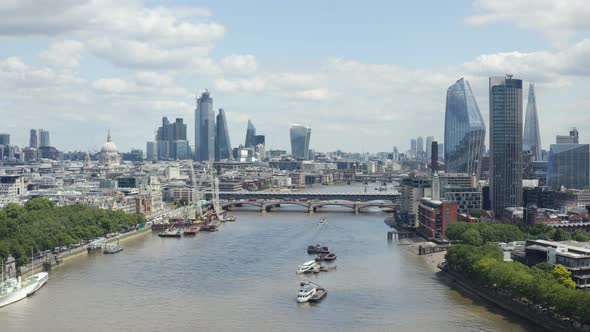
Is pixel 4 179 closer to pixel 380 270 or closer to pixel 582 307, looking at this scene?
pixel 380 270

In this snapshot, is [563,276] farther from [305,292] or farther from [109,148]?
[109,148]

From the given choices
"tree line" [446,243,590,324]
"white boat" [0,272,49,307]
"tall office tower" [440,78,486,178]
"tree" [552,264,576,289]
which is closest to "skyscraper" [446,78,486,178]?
"tall office tower" [440,78,486,178]

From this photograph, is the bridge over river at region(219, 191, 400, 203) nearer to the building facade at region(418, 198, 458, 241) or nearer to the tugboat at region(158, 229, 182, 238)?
the building facade at region(418, 198, 458, 241)

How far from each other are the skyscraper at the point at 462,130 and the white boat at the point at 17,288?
75.0m

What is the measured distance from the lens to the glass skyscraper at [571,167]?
8138cm

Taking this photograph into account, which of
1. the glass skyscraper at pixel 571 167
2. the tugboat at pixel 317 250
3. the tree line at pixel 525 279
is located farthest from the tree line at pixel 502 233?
the glass skyscraper at pixel 571 167

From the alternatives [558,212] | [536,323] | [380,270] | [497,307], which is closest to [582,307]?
[536,323]

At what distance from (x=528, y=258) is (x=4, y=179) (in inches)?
2397

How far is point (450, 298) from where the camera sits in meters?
31.3

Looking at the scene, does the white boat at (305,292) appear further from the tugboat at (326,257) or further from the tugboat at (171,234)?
the tugboat at (171,234)

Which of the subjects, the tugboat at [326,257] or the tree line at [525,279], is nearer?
the tree line at [525,279]

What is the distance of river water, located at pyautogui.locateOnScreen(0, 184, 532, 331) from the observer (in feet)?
89.0

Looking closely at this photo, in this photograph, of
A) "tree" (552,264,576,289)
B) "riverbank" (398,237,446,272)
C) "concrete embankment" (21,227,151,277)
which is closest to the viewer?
"tree" (552,264,576,289)

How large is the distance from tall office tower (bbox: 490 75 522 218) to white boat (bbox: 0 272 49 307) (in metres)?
41.0
